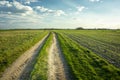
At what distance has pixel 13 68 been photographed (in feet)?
42.2

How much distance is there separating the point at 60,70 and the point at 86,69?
2015mm

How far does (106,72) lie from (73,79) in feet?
9.35

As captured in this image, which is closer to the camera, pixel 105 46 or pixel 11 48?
pixel 11 48

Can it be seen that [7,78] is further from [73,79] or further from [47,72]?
[73,79]

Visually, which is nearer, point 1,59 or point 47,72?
point 47,72

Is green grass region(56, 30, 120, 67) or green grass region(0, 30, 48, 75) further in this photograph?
green grass region(56, 30, 120, 67)

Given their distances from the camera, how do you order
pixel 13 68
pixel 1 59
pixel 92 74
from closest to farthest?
pixel 92 74 → pixel 13 68 → pixel 1 59

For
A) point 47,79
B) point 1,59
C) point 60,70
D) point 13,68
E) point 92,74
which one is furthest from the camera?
point 1,59

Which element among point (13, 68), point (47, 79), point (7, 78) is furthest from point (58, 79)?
point (13, 68)

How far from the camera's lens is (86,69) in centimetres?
1205

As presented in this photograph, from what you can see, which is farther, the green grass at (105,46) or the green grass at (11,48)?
the green grass at (105,46)

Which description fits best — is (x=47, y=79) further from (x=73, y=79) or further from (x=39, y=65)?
(x=39, y=65)

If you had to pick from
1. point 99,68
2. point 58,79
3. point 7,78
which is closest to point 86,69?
point 99,68

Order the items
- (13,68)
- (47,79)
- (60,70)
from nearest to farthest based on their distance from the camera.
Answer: (47,79) → (60,70) → (13,68)
